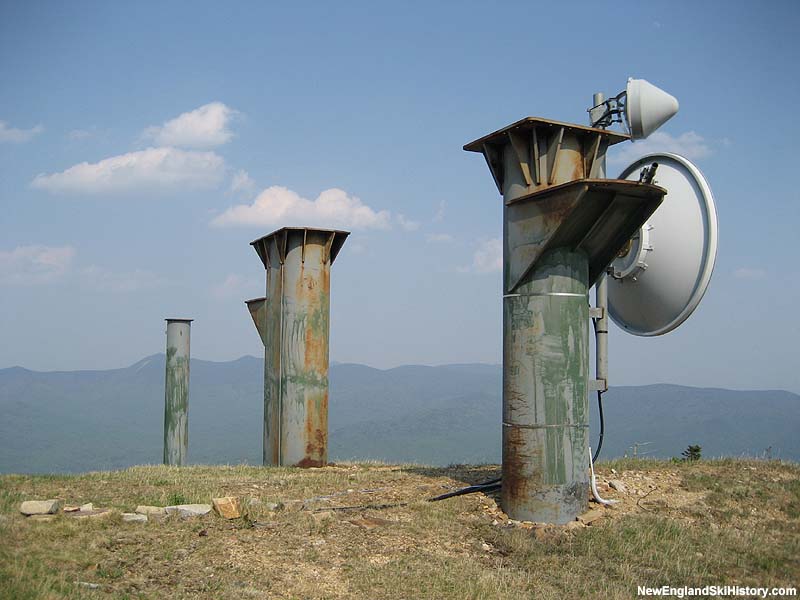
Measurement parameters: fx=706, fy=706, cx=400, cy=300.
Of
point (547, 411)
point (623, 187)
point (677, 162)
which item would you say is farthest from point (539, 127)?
point (547, 411)

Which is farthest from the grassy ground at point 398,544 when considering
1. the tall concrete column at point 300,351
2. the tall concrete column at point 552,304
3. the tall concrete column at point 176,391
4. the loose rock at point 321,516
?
the tall concrete column at point 176,391

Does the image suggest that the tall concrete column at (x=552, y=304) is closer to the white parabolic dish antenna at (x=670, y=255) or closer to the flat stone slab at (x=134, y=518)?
the white parabolic dish antenna at (x=670, y=255)

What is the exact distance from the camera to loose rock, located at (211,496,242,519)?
29.8 feet

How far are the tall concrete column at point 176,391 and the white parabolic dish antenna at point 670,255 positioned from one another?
40.6 feet

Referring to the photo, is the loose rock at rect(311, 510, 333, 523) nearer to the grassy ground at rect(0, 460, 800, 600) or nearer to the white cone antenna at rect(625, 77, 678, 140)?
the grassy ground at rect(0, 460, 800, 600)

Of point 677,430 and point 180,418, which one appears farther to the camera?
point 677,430

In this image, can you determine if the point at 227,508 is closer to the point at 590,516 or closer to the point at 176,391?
the point at 590,516

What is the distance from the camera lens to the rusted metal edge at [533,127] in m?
9.55

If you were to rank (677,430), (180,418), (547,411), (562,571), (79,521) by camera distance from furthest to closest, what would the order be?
(677,430) → (180,418) → (547,411) → (79,521) → (562,571)

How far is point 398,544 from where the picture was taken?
8.48 meters

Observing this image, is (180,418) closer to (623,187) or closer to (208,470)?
(208,470)

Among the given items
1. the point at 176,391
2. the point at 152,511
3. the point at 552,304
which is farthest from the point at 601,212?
the point at 176,391

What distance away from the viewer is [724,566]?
25.6 feet

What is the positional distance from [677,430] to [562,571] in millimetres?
188278
